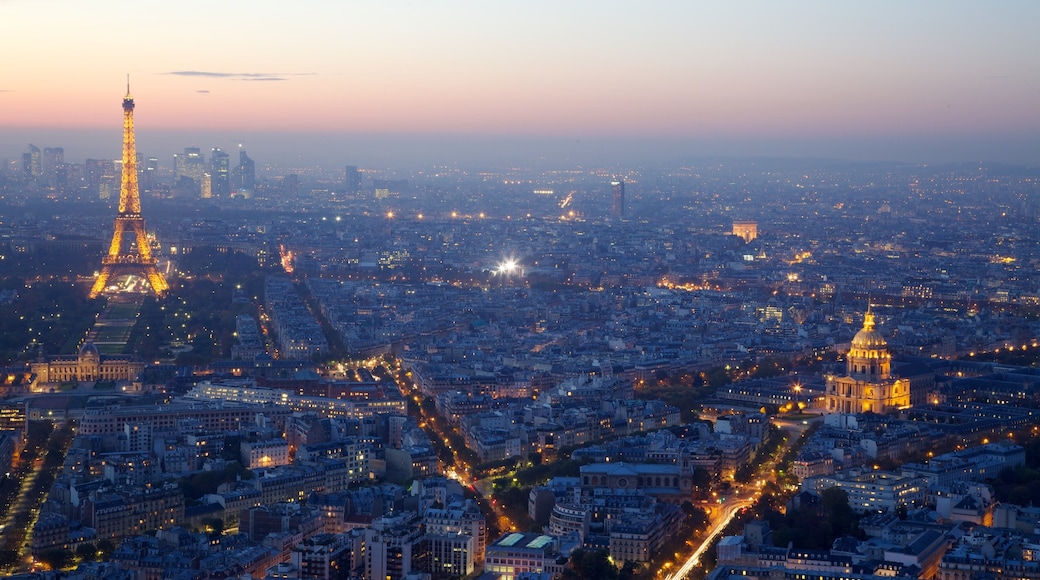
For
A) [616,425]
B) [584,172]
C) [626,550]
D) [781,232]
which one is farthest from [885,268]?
[584,172]

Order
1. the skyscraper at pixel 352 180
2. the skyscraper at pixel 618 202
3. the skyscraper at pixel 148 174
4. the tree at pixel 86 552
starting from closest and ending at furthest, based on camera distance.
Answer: the tree at pixel 86 552 → the skyscraper at pixel 618 202 → the skyscraper at pixel 148 174 → the skyscraper at pixel 352 180

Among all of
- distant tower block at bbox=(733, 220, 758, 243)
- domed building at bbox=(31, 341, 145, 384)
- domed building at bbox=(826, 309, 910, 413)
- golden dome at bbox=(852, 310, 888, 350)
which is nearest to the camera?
domed building at bbox=(826, 309, 910, 413)

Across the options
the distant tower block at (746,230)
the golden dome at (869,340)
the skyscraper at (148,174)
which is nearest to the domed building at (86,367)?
the golden dome at (869,340)

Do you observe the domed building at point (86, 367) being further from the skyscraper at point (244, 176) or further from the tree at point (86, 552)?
the skyscraper at point (244, 176)

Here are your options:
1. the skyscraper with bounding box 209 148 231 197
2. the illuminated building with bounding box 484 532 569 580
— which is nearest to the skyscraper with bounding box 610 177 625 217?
the skyscraper with bounding box 209 148 231 197

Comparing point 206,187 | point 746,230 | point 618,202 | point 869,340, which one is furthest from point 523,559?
point 206,187

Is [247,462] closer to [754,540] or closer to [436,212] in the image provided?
[754,540]

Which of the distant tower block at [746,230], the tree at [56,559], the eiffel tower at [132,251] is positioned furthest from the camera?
the distant tower block at [746,230]

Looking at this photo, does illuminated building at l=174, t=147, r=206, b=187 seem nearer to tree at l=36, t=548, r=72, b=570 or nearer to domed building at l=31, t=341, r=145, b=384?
domed building at l=31, t=341, r=145, b=384
